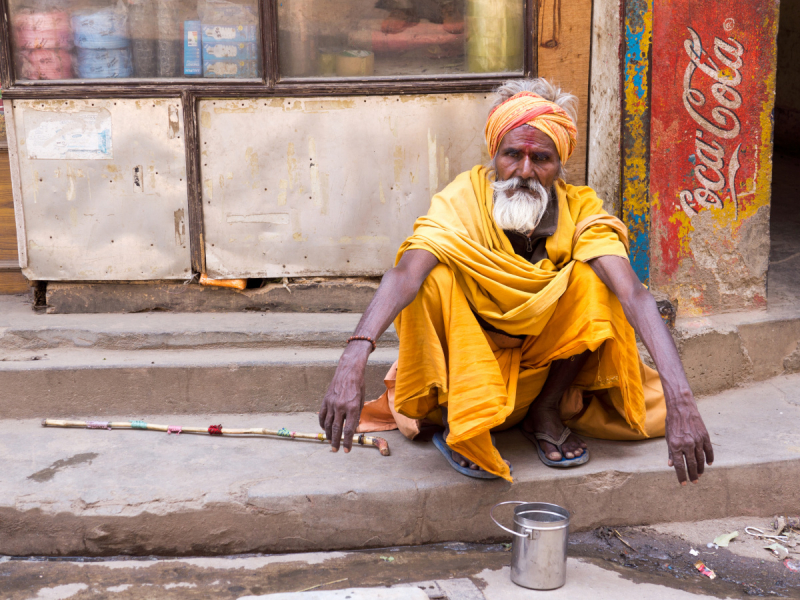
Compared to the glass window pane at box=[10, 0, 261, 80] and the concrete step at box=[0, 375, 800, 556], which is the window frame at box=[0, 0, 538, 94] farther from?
the concrete step at box=[0, 375, 800, 556]

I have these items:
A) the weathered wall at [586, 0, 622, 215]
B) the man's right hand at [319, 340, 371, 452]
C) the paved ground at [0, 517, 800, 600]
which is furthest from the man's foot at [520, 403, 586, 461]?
the weathered wall at [586, 0, 622, 215]

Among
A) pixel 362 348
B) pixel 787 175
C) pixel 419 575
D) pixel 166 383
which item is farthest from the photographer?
pixel 787 175

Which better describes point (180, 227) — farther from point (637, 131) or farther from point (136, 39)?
point (637, 131)

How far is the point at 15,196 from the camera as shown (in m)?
3.68

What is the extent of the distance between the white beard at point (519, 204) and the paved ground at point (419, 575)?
3.73 feet

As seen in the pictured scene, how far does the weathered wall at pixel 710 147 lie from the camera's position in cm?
331

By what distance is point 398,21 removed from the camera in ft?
12.1

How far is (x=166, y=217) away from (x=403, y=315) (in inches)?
64.5

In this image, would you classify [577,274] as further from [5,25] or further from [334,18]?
[5,25]

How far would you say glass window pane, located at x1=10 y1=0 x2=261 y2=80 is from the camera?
11.9 ft

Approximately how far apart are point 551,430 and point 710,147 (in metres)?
1.51

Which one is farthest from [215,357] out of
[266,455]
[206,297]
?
[266,455]

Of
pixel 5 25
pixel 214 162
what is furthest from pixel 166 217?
pixel 5 25

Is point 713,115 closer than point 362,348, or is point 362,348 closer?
point 362,348
